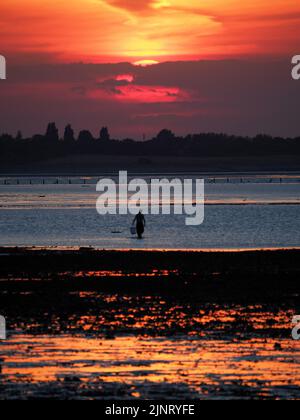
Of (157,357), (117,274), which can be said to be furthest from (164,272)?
(157,357)

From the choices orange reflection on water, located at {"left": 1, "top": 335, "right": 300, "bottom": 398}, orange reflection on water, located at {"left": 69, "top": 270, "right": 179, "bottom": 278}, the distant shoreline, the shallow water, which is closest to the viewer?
the shallow water

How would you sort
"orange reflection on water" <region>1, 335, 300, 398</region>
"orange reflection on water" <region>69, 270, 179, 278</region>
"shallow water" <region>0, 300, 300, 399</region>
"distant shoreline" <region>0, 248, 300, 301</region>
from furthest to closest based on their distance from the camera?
"orange reflection on water" <region>69, 270, 179, 278</region> → "distant shoreline" <region>0, 248, 300, 301</region> → "orange reflection on water" <region>1, 335, 300, 398</region> → "shallow water" <region>0, 300, 300, 399</region>

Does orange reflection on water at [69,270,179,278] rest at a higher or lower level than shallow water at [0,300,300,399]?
lower

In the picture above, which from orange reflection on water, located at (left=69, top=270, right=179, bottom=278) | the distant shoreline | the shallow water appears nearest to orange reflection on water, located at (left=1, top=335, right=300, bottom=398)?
the shallow water

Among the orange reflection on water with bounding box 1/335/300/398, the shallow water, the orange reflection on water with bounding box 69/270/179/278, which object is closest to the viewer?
the shallow water

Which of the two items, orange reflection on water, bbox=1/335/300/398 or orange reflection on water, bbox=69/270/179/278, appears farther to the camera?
orange reflection on water, bbox=69/270/179/278

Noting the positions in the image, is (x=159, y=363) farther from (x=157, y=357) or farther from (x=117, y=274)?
(x=117, y=274)

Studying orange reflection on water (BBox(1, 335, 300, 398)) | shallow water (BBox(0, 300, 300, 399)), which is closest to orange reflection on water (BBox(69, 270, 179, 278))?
shallow water (BBox(0, 300, 300, 399))

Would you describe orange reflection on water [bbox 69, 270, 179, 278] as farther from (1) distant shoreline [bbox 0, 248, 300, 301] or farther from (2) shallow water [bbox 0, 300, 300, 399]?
(2) shallow water [bbox 0, 300, 300, 399]

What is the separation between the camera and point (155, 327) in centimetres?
2311

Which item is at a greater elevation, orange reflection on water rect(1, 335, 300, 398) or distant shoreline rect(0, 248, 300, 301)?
orange reflection on water rect(1, 335, 300, 398)

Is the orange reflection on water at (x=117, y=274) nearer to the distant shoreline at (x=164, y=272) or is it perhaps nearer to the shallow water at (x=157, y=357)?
the distant shoreline at (x=164, y=272)
